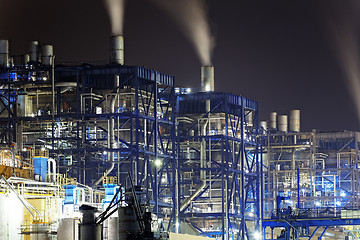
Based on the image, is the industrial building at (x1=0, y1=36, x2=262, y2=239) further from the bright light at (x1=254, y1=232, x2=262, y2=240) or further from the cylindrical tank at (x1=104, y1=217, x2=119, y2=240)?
the cylindrical tank at (x1=104, y1=217, x2=119, y2=240)

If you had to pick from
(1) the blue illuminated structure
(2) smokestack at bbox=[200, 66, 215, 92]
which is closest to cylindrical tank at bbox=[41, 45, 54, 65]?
(1) the blue illuminated structure

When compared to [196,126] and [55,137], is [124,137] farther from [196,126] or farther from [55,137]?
[196,126]

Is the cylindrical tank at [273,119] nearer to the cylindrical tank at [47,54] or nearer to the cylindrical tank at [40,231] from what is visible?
the cylindrical tank at [47,54]

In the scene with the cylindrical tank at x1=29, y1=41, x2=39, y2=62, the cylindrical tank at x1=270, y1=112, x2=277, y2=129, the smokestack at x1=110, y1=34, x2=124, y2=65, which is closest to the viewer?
the smokestack at x1=110, y1=34, x2=124, y2=65

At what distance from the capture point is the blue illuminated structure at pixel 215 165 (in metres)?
98.0

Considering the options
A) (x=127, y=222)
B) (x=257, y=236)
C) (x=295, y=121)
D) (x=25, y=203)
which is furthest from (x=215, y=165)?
(x=127, y=222)

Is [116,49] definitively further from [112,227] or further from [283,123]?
[283,123]

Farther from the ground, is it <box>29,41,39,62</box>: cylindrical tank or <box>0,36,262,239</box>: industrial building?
<box>29,41,39,62</box>: cylindrical tank

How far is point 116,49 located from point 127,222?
37688 mm

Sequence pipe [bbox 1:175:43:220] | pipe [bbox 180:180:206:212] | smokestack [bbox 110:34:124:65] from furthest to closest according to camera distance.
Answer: pipe [bbox 180:180:206:212] → smokestack [bbox 110:34:124:65] → pipe [bbox 1:175:43:220]

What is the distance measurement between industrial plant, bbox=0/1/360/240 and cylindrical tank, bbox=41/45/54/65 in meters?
0.10

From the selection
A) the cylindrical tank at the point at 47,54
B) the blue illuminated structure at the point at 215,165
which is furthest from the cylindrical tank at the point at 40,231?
the blue illuminated structure at the point at 215,165

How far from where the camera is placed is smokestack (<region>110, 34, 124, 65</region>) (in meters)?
91.0

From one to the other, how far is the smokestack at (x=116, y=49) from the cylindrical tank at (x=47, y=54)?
637cm
